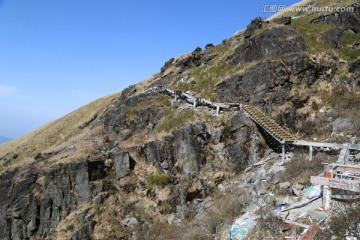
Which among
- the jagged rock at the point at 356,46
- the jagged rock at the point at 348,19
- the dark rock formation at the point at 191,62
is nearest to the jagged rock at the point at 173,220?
the jagged rock at the point at 356,46

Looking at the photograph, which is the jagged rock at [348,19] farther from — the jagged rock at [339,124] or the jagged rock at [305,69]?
the jagged rock at [339,124]

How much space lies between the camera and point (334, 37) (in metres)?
28.8

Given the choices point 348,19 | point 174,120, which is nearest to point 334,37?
point 348,19

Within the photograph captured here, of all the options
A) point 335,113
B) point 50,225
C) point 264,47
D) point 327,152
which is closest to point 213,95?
point 264,47

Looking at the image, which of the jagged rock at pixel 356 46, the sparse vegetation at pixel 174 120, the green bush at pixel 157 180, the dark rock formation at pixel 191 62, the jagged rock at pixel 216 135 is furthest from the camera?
the dark rock formation at pixel 191 62

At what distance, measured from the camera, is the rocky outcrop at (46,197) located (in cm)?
2256

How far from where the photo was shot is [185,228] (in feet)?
58.4

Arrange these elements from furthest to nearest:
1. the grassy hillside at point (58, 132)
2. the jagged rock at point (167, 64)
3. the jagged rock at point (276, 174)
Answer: the jagged rock at point (167, 64) < the grassy hillside at point (58, 132) < the jagged rock at point (276, 174)

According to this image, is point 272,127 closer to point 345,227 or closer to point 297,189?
point 297,189

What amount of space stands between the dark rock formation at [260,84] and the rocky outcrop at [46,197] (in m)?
12.3

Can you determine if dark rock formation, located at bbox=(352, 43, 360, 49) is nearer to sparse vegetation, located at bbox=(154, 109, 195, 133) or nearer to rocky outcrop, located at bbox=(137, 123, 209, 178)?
sparse vegetation, located at bbox=(154, 109, 195, 133)

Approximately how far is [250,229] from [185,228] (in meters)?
5.30

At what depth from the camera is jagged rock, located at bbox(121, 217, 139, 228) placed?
809 inches

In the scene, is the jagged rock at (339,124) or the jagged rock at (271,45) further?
the jagged rock at (271,45)
